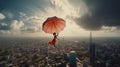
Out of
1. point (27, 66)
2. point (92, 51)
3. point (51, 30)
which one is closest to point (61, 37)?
point (51, 30)

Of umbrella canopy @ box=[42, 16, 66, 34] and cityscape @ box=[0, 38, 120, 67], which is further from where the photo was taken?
cityscape @ box=[0, 38, 120, 67]

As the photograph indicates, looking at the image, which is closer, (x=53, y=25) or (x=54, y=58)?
(x=53, y=25)

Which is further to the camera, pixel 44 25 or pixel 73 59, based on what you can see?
pixel 73 59

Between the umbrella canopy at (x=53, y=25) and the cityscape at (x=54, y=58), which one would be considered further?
the cityscape at (x=54, y=58)

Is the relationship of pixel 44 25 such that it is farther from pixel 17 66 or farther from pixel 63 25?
pixel 17 66

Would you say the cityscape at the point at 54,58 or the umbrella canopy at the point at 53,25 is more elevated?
the umbrella canopy at the point at 53,25

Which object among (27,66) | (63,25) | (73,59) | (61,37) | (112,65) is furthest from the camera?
(112,65)

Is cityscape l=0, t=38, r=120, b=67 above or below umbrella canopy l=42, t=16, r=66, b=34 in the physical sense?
below

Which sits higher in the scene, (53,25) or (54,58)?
(53,25)
